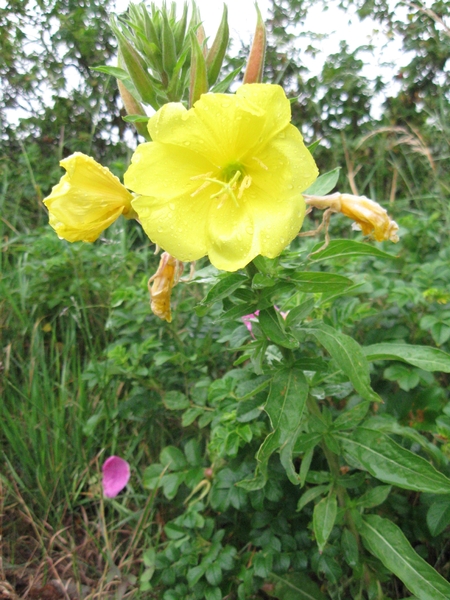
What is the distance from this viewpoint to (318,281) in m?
1.02

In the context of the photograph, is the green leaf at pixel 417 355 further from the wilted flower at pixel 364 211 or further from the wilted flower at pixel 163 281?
the wilted flower at pixel 163 281

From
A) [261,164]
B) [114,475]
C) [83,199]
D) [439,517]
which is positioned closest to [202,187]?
[261,164]

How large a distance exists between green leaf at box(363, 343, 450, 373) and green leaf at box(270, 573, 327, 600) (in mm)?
648

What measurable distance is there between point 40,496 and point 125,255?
44.6 inches

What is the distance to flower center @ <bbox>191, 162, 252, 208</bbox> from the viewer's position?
946mm

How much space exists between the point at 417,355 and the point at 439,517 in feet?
1.35

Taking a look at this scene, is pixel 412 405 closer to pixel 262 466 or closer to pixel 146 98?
pixel 262 466

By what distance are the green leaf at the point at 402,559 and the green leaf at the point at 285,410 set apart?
30cm

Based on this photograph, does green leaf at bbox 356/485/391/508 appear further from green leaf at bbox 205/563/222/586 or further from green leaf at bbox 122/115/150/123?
green leaf at bbox 122/115/150/123

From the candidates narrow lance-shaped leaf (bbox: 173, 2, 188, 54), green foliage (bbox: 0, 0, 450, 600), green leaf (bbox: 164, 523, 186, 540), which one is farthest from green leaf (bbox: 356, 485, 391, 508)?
narrow lance-shaped leaf (bbox: 173, 2, 188, 54)

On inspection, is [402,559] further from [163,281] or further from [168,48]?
[168,48]

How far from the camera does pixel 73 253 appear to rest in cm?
229

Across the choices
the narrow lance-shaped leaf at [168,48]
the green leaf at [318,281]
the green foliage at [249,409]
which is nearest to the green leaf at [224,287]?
the green foliage at [249,409]

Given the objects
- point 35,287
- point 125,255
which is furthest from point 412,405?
point 35,287
